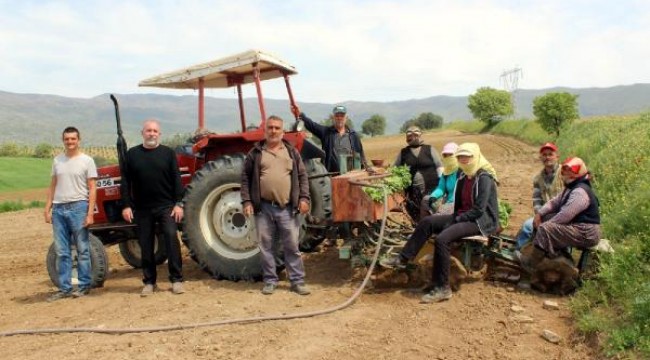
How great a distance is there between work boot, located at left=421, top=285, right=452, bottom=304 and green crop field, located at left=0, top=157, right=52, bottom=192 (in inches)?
840

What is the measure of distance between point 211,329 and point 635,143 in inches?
294

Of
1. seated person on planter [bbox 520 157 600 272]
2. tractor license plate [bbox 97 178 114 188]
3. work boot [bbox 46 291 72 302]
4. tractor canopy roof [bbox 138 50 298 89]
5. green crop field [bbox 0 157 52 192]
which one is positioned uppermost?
tractor canopy roof [bbox 138 50 298 89]

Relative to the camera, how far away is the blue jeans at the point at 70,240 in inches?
199

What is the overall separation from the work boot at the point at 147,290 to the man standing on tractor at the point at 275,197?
109 cm

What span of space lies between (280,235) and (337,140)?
161 cm

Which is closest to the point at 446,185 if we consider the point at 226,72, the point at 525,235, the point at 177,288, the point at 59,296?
the point at 525,235

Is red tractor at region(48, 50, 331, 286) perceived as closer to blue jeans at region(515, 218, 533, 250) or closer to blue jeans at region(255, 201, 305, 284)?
blue jeans at region(255, 201, 305, 284)

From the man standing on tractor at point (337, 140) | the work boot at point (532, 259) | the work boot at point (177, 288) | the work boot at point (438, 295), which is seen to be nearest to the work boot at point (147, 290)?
the work boot at point (177, 288)

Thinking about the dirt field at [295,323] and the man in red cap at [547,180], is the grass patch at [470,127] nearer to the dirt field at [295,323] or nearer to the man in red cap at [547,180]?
the man in red cap at [547,180]

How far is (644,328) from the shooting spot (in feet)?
11.3

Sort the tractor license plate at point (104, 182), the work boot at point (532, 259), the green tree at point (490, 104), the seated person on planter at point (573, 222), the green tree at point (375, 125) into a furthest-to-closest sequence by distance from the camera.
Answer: the green tree at point (375, 125) < the green tree at point (490, 104) < the tractor license plate at point (104, 182) < the work boot at point (532, 259) < the seated person on planter at point (573, 222)

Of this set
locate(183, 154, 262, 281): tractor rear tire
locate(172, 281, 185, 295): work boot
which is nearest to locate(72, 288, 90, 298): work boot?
locate(172, 281, 185, 295): work boot

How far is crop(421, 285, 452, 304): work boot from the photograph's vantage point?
182 inches

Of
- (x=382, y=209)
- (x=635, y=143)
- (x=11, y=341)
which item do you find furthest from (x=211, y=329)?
(x=635, y=143)
